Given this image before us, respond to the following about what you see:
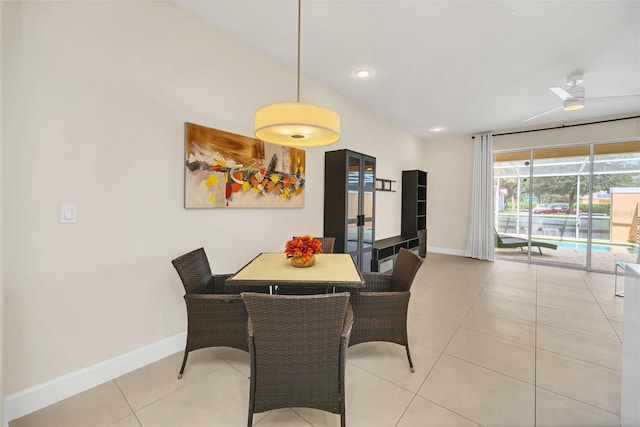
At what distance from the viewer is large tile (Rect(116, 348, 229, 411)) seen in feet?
5.89

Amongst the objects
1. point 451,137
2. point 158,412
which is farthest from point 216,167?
point 451,137

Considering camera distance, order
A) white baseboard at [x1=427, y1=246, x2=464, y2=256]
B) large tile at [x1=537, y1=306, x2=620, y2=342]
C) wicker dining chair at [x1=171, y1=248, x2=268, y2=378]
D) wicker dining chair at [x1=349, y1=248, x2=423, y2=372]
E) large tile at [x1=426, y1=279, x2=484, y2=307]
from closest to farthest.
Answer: wicker dining chair at [x1=171, y1=248, x2=268, y2=378]
wicker dining chair at [x1=349, y1=248, x2=423, y2=372]
large tile at [x1=537, y1=306, x2=620, y2=342]
large tile at [x1=426, y1=279, x2=484, y2=307]
white baseboard at [x1=427, y1=246, x2=464, y2=256]

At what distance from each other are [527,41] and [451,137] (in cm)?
406

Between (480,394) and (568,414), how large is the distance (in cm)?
47

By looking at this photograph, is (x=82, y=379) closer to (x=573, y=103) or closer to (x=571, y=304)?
(x=571, y=304)

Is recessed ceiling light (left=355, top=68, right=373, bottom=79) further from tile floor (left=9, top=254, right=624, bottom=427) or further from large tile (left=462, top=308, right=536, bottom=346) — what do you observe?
large tile (left=462, top=308, right=536, bottom=346)

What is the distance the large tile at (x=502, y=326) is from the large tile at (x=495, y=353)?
0.36 feet

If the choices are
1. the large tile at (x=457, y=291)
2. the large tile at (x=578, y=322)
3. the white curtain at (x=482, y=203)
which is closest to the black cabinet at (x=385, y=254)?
the large tile at (x=457, y=291)

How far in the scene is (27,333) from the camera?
164cm

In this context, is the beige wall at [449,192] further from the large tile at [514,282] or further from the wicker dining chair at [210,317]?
the wicker dining chair at [210,317]

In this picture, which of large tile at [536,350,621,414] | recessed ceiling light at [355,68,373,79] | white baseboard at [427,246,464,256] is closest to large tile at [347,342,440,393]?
large tile at [536,350,621,414]

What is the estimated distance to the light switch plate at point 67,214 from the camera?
5.67 feet

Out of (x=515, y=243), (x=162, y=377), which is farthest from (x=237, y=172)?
(x=515, y=243)

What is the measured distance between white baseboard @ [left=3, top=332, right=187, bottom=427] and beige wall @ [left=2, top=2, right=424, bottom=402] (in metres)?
0.04
